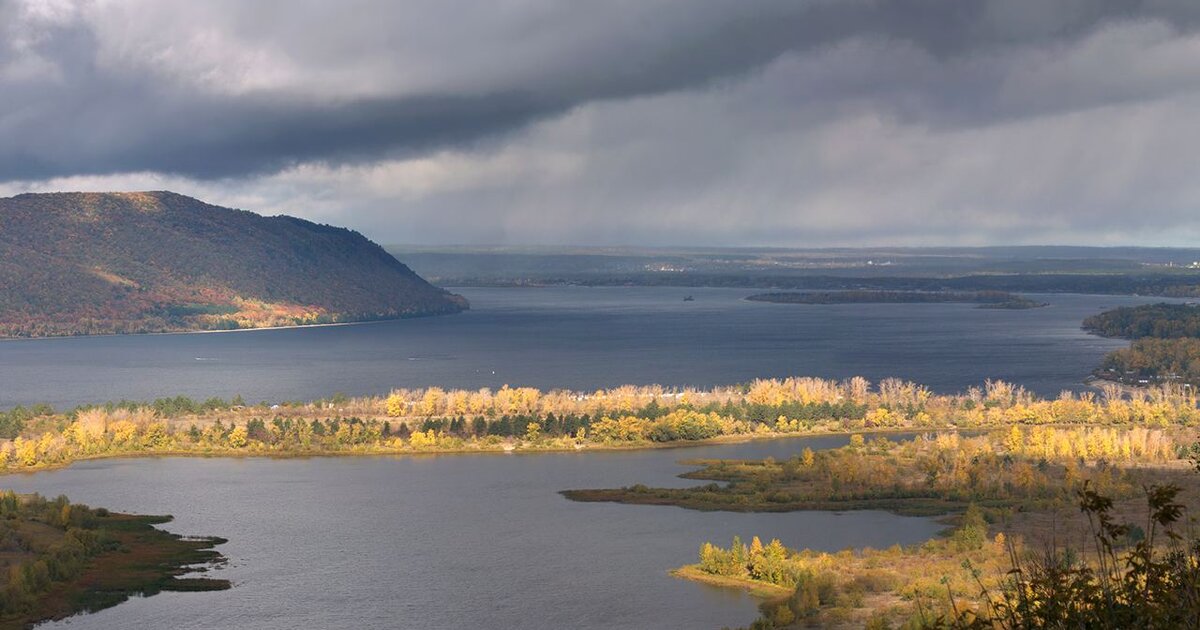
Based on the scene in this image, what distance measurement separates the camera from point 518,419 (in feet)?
374

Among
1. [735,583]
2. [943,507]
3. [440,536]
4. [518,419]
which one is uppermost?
[518,419]

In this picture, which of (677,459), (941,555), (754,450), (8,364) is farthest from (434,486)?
(8,364)

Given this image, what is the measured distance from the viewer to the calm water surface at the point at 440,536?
187ft

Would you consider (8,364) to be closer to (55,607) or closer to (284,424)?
(284,424)

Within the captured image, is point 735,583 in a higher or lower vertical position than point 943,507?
higher

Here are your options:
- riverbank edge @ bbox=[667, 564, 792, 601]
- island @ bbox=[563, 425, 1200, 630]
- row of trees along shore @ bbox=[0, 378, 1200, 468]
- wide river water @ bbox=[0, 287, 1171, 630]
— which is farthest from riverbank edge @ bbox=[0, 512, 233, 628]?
row of trees along shore @ bbox=[0, 378, 1200, 468]

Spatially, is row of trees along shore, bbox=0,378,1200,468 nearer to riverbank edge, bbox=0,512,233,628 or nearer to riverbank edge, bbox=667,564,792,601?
riverbank edge, bbox=0,512,233,628

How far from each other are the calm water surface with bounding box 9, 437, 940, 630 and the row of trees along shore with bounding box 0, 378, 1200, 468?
15.2 feet

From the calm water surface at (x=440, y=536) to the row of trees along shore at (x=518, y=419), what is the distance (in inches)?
183

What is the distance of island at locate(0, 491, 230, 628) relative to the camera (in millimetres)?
58000

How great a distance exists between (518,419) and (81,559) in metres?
52.9

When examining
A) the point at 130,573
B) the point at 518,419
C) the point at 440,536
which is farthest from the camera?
the point at 518,419

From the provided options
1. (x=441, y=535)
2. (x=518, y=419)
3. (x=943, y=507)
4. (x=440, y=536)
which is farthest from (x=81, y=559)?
(x=518, y=419)

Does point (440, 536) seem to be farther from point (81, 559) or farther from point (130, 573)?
point (81, 559)
